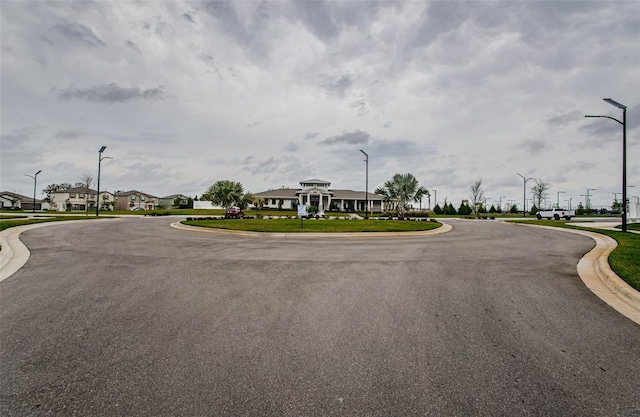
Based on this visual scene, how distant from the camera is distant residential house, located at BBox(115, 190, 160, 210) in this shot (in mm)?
93938

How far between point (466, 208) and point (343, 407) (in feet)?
205

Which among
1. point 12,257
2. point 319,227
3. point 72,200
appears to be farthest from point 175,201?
point 12,257

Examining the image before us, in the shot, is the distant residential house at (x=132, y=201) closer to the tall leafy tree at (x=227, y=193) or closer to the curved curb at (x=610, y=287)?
the tall leafy tree at (x=227, y=193)

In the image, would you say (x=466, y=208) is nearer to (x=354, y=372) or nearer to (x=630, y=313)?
(x=630, y=313)

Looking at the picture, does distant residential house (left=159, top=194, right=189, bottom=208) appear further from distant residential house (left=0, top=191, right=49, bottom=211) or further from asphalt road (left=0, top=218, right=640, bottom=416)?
asphalt road (left=0, top=218, right=640, bottom=416)

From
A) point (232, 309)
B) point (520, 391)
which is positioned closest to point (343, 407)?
point (520, 391)

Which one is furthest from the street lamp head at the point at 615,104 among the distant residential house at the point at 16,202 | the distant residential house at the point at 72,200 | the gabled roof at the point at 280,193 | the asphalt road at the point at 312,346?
the distant residential house at the point at 16,202

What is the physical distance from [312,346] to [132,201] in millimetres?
107285

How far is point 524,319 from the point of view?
4.92 metres

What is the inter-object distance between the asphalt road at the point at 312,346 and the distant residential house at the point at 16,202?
118 meters

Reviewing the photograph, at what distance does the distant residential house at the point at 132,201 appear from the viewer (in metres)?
93.9

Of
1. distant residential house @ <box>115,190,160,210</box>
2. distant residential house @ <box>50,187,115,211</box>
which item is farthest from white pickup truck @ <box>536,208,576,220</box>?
distant residential house @ <box>115,190,160,210</box>

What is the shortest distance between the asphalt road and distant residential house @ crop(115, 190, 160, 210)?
3934 inches

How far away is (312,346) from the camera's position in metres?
3.94
